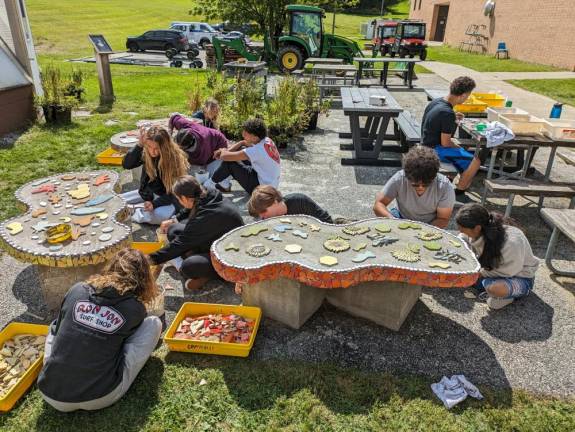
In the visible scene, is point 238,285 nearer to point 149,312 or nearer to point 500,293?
point 149,312

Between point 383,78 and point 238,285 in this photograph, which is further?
point 383,78

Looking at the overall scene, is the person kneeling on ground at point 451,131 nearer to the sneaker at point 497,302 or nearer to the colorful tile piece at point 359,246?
the sneaker at point 497,302

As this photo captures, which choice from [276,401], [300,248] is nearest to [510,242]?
[300,248]

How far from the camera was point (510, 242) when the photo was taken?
11.1ft

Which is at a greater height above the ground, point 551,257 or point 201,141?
point 201,141

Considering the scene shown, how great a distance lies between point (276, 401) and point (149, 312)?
122 cm

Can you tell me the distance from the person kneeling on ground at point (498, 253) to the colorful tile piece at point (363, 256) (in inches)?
34.4

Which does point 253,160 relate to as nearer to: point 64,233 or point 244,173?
point 244,173

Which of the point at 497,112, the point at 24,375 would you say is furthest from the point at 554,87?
the point at 24,375

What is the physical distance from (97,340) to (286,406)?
1.22m

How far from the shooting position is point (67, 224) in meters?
3.59

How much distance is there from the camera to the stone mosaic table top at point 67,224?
3258 mm

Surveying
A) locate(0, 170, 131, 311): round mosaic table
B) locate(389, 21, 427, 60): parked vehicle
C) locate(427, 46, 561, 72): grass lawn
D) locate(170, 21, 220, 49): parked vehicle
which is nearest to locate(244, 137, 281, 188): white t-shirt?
locate(0, 170, 131, 311): round mosaic table

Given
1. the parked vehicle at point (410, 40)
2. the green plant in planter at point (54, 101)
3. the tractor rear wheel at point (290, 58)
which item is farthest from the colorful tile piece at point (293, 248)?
the parked vehicle at point (410, 40)
